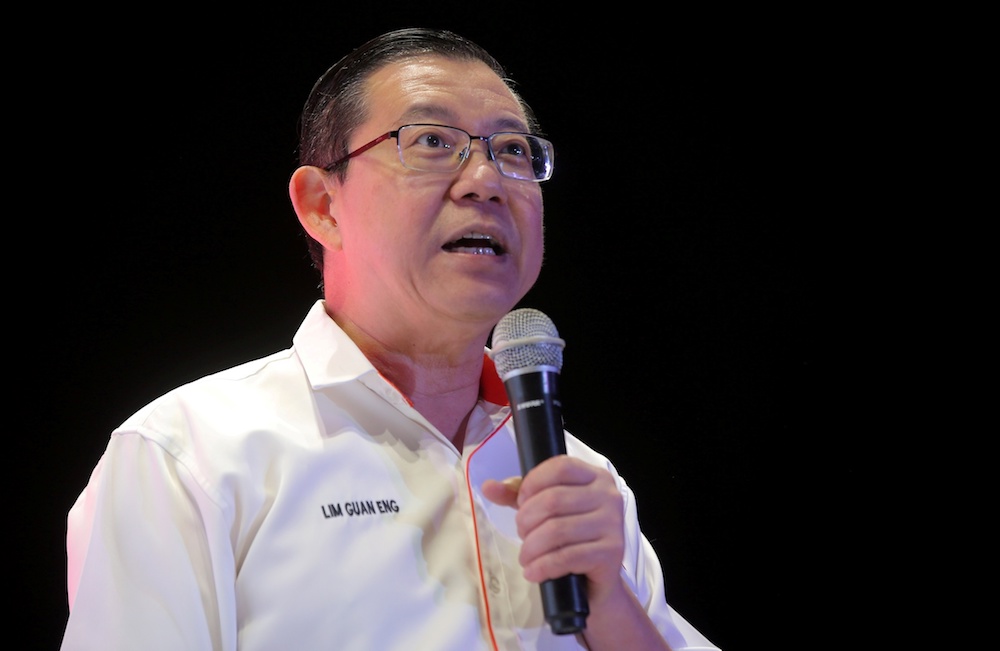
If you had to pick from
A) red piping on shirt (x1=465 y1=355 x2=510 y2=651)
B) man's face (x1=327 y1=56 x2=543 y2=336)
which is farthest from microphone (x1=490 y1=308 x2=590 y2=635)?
man's face (x1=327 y1=56 x2=543 y2=336)

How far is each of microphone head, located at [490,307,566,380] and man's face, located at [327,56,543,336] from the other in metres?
0.30

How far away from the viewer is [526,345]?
1.30 metres

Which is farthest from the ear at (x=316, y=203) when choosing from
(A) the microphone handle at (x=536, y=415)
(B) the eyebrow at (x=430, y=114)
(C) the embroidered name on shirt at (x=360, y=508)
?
(A) the microphone handle at (x=536, y=415)

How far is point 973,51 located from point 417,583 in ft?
8.62

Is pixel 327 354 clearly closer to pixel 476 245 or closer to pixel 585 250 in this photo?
pixel 476 245

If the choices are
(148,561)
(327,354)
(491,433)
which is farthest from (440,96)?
(148,561)

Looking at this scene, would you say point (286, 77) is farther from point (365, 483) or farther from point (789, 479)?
point (789, 479)

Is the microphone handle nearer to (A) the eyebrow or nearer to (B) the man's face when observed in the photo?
(B) the man's face

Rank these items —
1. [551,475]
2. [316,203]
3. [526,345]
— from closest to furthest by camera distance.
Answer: [551,475]
[526,345]
[316,203]

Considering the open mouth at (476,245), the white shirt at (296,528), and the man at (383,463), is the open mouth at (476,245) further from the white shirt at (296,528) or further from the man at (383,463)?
the white shirt at (296,528)

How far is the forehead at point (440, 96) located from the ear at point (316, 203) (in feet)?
0.71

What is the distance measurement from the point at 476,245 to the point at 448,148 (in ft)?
0.77

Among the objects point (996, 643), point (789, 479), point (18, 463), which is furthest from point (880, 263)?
point (18, 463)

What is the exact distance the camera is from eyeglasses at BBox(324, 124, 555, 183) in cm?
174
